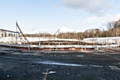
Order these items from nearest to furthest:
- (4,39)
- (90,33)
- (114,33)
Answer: (4,39)
(114,33)
(90,33)

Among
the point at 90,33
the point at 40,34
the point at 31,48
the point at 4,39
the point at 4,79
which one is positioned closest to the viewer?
the point at 4,79

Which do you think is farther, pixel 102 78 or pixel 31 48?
pixel 31 48

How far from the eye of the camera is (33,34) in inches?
1913

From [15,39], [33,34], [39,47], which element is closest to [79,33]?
[33,34]

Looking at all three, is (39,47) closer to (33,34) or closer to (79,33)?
(33,34)

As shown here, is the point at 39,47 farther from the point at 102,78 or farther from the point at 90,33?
the point at 90,33

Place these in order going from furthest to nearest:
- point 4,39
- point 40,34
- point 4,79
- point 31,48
→ 1. point 40,34
2. point 4,39
3. point 31,48
4. point 4,79

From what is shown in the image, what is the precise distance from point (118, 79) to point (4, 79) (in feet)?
13.1

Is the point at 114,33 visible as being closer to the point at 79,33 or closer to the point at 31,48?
the point at 79,33

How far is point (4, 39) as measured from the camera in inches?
1293

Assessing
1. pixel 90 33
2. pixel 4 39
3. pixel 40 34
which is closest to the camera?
pixel 4 39

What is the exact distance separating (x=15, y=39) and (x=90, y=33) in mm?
29783

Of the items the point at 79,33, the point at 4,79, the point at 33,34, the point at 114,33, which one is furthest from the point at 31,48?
the point at 114,33

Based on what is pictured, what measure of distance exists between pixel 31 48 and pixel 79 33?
96.8ft
